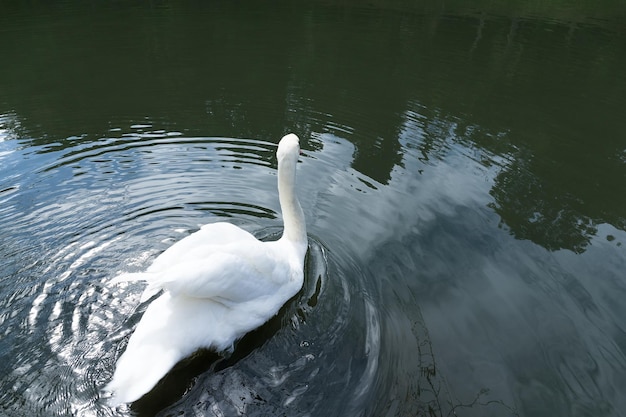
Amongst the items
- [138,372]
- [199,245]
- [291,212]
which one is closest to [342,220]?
[291,212]

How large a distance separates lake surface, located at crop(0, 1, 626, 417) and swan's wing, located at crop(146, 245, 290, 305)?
507 millimetres

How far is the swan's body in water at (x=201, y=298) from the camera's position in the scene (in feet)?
10.8

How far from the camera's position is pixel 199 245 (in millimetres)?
3938

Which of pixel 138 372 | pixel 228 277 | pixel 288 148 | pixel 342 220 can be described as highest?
→ pixel 288 148

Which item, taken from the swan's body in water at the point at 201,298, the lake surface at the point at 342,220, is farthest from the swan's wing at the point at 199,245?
the lake surface at the point at 342,220

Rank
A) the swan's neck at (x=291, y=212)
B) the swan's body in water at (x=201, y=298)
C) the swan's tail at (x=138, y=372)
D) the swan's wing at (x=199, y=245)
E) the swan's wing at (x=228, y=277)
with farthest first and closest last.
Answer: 1. the swan's neck at (x=291, y=212)
2. the swan's wing at (x=199, y=245)
3. the swan's wing at (x=228, y=277)
4. the swan's body in water at (x=201, y=298)
5. the swan's tail at (x=138, y=372)

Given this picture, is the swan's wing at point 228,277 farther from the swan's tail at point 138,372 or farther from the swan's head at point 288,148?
the swan's head at point 288,148

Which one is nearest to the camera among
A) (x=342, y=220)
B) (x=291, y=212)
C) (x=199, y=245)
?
(x=199, y=245)

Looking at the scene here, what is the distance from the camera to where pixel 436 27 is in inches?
709

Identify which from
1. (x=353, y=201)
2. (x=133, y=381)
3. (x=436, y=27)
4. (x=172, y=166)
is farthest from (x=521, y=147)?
(x=436, y=27)

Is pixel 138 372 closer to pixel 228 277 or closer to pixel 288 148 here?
pixel 228 277

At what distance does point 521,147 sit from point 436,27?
37.5ft

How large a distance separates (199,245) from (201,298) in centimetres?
43

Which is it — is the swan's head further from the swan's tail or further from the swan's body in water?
the swan's tail
